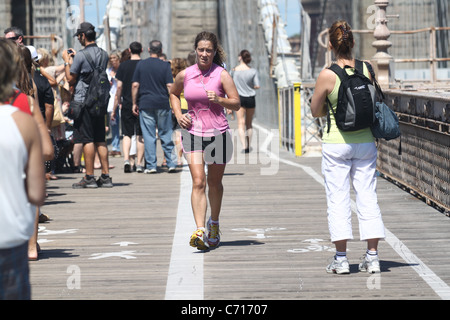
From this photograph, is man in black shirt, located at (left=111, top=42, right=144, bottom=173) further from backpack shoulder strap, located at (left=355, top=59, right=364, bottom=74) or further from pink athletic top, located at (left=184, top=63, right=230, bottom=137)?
backpack shoulder strap, located at (left=355, top=59, right=364, bottom=74)

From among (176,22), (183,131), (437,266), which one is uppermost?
(176,22)

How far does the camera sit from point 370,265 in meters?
7.53

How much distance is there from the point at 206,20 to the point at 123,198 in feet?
134

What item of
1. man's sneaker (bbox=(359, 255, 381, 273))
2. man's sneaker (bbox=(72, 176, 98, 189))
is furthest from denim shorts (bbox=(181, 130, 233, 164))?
man's sneaker (bbox=(72, 176, 98, 189))

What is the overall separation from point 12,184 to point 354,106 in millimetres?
3535

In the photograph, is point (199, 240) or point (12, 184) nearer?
point (12, 184)

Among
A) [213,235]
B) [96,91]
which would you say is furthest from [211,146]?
[96,91]

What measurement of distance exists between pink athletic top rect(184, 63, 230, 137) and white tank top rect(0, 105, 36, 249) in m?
4.37

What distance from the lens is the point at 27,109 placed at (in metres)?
5.08

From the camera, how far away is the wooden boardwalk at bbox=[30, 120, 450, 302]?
6996mm

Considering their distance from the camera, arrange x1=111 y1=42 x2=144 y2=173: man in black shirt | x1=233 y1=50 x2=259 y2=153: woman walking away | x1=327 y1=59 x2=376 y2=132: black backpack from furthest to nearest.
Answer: x1=233 y1=50 x2=259 y2=153: woman walking away
x1=111 y1=42 x2=144 y2=173: man in black shirt
x1=327 y1=59 x2=376 y2=132: black backpack

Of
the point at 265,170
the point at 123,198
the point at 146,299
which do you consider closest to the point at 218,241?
the point at 146,299

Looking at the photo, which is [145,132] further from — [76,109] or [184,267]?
[184,267]

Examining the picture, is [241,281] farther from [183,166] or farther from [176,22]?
[176,22]
